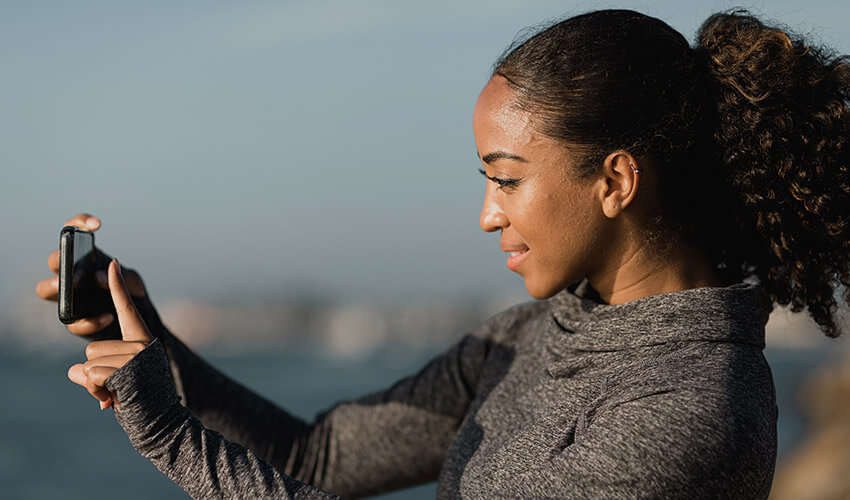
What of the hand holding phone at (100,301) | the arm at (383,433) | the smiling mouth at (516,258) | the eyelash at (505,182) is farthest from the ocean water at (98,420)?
the eyelash at (505,182)

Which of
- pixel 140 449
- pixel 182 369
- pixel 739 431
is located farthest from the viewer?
pixel 182 369

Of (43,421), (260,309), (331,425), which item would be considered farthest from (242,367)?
(331,425)

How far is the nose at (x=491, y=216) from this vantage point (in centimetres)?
186

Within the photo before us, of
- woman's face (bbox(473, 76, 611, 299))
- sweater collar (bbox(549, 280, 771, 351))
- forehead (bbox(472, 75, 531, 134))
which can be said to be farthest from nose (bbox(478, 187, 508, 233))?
sweater collar (bbox(549, 280, 771, 351))

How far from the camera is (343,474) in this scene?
8.20ft

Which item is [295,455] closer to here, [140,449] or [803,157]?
[140,449]

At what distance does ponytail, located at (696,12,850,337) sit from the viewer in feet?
5.89

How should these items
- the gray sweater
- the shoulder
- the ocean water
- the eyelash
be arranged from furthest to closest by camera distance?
the ocean water < the shoulder < the eyelash < the gray sweater

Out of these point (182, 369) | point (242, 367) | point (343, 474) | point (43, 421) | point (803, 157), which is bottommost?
point (242, 367)

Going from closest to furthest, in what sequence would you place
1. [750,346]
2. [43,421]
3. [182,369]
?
[750,346] < [182,369] < [43,421]

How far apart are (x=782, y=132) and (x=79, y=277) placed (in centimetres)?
153

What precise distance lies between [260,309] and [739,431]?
60235mm

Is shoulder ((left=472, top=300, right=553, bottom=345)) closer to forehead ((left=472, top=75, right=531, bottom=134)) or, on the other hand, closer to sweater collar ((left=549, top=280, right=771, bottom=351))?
sweater collar ((left=549, top=280, right=771, bottom=351))

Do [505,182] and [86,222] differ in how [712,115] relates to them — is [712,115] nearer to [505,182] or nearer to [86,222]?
[505,182]
